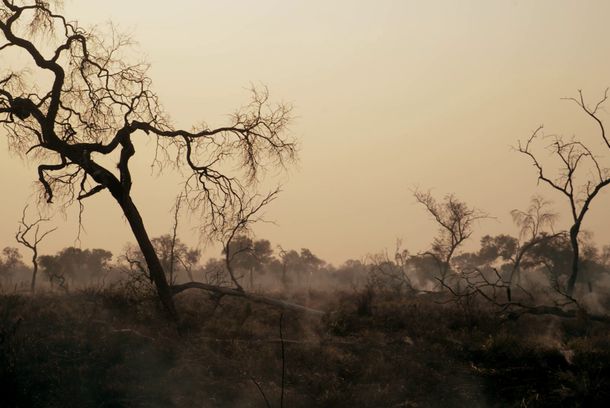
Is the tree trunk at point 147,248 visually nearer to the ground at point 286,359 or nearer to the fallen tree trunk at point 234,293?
the ground at point 286,359

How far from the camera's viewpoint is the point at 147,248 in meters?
15.7

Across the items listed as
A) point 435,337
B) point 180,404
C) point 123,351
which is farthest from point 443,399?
Result: point 123,351

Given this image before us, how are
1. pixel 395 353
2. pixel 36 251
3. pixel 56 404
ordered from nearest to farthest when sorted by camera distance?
pixel 56 404, pixel 395 353, pixel 36 251

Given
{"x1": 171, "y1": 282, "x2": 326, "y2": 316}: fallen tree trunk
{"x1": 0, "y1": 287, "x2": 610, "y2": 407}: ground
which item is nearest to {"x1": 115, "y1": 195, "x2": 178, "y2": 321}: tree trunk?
{"x1": 0, "y1": 287, "x2": 610, "y2": 407}: ground

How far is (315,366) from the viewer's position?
13.2 metres

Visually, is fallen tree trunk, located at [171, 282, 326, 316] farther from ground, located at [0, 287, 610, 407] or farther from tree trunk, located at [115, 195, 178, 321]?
tree trunk, located at [115, 195, 178, 321]

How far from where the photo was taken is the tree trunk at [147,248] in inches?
613

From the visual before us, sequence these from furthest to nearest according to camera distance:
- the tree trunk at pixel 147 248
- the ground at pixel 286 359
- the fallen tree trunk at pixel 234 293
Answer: the fallen tree trunk at pixel 234 293
the tree trunk at pixel 147 248
the ground at pixel 286 359

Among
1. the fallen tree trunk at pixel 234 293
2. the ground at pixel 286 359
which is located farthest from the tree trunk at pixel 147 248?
the fallen tree trunk at pixel 234 293

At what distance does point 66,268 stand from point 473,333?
57.8m

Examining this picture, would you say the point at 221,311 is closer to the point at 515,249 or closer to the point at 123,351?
the point at 123,351

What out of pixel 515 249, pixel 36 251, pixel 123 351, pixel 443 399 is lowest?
pixel 443 399

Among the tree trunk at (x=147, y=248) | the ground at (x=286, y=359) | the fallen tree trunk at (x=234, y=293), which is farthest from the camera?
the fallen tree trunk at (x=234, y=293)

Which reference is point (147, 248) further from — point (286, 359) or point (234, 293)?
point (286, 359)
